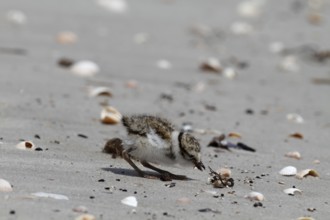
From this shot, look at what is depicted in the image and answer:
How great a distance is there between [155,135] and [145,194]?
0.52 m

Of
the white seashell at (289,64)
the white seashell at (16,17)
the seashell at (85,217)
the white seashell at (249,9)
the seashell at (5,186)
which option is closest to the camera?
the seashell at (85,217)

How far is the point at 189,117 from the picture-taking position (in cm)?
679

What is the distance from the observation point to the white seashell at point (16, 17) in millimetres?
9453

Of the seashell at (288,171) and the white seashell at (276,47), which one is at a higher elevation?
the white seashell at (276,47)

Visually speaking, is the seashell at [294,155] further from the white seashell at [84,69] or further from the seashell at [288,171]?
the white seashell at [84,69]

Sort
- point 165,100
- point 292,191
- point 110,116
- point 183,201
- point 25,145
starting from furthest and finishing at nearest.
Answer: point 165,100
point 110,116
point 25,145
point 292,191
point 183,201

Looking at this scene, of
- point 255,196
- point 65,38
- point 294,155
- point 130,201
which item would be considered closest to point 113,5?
point 65,38

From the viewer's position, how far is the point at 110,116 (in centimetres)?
615

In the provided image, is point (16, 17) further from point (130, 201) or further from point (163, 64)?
point (130, 201)

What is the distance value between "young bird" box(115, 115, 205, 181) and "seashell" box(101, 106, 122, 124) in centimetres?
130

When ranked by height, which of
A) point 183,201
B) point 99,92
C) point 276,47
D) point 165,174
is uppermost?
point 276,47

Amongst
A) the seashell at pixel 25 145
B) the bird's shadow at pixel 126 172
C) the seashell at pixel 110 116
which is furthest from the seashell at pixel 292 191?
the seashell at pixel 110 116

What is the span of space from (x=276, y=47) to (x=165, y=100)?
3.00 m

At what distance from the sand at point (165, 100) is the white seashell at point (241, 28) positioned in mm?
42
